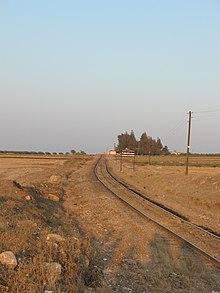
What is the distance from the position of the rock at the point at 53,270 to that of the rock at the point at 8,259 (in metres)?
0.62

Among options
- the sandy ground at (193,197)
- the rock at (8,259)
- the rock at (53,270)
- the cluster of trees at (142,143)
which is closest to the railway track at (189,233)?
the sandy ground at (193,197)

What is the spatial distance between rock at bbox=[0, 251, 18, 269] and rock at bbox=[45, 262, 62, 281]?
0.62 meters

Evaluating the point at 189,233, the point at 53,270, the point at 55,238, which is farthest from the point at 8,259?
the point at 189,233

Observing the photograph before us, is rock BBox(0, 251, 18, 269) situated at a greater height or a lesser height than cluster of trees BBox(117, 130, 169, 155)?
lesser

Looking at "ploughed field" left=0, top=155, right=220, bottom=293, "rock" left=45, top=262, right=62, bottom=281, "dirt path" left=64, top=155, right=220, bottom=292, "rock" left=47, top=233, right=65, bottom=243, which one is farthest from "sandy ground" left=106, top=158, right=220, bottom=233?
"rock" left=45, top=262, right=62, bottom=281

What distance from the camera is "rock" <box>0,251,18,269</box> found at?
7.39 meters

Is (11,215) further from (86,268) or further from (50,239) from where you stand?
(86,268)

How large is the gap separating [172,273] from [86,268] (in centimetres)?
201

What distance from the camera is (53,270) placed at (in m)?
7.33

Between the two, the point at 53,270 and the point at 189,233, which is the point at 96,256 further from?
the point at 189,233

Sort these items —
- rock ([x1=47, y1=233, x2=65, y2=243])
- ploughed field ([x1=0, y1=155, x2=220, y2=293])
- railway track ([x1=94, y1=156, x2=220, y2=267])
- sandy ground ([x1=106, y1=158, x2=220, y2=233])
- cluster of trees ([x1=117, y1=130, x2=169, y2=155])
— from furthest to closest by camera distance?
cluster of trees ([x1=117, y1=130, x2=169, y2=155]) < sandy ground ([x1=106, y1=158, x2=220, y2=233]) < railway track ([x1=94, y1=156, x2=220, y2=267]) < rock ([x1=47, y1=233, x2=65, y2=243]) < ploughed field ([x1=0, y1=155, x2=220, y2=293])

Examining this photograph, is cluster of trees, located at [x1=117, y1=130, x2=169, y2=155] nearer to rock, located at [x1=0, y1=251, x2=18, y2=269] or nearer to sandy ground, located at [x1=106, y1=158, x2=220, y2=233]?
sandy ground, located at [x1=106, y1=158, x2=220, y2=233]

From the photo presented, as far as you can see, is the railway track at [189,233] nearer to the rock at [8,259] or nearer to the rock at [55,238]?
the rock at [55,238]

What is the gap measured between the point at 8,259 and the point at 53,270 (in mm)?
926
